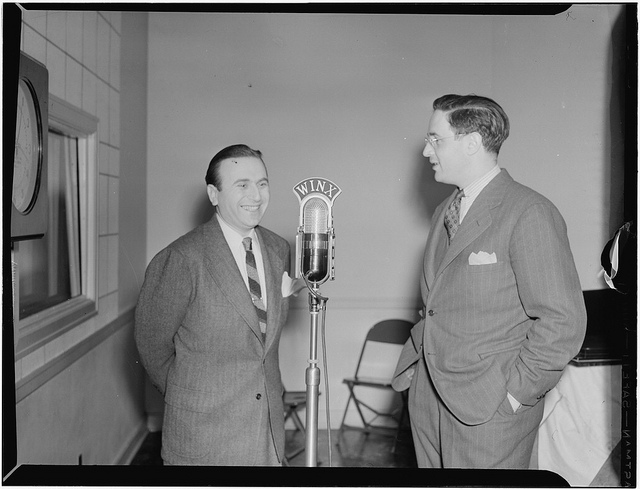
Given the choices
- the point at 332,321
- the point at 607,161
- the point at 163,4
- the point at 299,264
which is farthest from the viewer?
the point at 332,321

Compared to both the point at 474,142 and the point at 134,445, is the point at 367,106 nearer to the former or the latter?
the point at 474,142

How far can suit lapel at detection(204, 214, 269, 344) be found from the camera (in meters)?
1.98

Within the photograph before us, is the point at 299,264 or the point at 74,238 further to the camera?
the point at 74,238

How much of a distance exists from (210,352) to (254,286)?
0.25 metres

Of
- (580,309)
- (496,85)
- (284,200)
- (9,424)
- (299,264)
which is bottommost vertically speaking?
(9,424)

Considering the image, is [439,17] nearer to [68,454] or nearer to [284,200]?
[284,200]

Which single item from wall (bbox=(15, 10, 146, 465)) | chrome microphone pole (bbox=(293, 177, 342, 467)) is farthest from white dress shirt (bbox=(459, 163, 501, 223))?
wall (bbox=(15, 10, 146, 465))

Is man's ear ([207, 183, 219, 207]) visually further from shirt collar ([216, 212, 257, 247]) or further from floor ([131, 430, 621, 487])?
floor ([131, 430, 621, 487])

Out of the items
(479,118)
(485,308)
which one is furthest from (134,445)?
(479,118)

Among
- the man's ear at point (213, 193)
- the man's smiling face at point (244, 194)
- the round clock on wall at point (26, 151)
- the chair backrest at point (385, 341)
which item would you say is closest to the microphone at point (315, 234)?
the man's smiling face at point (244, 194)

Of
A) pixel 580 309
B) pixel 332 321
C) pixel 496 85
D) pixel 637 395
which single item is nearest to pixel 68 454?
pixel 332 321

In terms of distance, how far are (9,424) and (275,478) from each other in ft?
2.67

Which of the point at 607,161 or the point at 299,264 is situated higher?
the point at 607,161

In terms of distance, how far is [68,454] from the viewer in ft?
7.25
